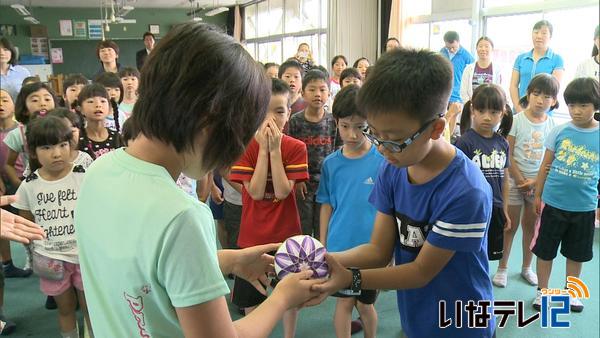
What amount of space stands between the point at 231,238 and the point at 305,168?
102 centimetres

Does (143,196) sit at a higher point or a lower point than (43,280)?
higher

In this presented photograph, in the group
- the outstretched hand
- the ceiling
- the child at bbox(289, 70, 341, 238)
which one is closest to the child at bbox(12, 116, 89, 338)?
the outstretched hand

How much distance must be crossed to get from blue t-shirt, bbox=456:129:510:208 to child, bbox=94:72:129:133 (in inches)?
95.5

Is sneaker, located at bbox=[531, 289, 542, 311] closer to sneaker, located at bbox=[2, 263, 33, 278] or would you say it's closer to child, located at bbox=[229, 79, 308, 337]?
child, located at bbox=[229, 79, 308, 337]

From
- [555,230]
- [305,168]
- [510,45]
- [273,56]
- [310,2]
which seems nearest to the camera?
[305,168]

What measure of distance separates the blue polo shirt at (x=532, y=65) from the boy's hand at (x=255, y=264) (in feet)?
14.9

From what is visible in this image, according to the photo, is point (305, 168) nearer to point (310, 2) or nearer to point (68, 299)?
point (68, 299)

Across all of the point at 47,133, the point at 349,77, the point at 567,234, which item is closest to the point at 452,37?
the point at 349,77

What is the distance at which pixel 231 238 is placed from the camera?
10.7 ft

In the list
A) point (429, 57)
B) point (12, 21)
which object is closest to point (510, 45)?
point (429, 57)

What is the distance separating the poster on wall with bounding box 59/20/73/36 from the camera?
1602cm

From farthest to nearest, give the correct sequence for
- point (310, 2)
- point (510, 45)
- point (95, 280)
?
point (310, 2) < point (510, 45) < point (95, 280)

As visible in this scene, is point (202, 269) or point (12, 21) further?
point (12, 21)

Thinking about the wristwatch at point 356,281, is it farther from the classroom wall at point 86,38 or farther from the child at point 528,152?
the classroom wall at point 86,38
